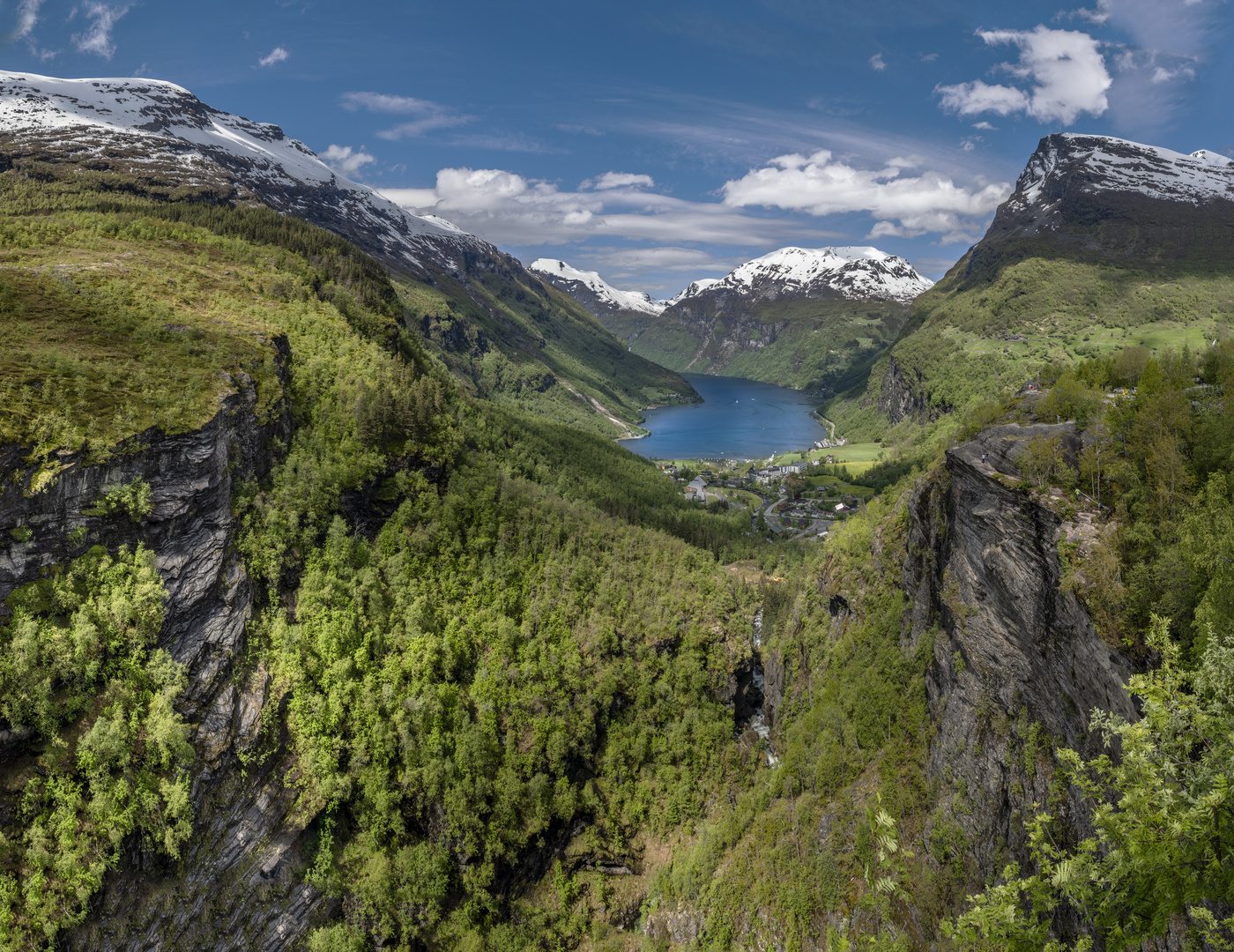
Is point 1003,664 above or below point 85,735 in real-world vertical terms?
above

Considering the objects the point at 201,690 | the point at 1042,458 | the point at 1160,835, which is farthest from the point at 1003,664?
the point at 201,690

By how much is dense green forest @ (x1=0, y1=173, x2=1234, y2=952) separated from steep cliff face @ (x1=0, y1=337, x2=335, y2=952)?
1.35 m

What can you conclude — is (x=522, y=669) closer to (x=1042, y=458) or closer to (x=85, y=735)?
(x=85, y=735)

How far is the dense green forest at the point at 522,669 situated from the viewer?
2617cm

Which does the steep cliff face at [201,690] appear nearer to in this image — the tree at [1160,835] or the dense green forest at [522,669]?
the dense green forest at [522,669]

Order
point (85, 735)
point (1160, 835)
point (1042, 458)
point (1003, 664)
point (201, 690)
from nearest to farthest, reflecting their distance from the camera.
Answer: point (1160, 835), point (1042, 458), point (1003, 664), point (85, 735), point (201, 690)

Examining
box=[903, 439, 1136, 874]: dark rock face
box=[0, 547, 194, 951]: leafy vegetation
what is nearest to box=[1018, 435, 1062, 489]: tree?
box=[903, 439, 1136, 874]: dark rock face

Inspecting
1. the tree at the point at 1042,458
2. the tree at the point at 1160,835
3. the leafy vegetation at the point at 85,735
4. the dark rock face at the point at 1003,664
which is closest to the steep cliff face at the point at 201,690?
the leafy vegetation at the point at 85,735

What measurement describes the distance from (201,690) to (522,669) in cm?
3072

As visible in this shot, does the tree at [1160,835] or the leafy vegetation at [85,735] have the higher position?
the tree at [1160,835]

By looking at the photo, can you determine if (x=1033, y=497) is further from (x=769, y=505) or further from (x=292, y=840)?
(x=769, y=505)

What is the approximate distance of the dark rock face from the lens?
29984 millimetres

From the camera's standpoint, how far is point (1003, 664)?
1460 inches

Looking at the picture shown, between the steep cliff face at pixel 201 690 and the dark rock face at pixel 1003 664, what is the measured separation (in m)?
53.8
